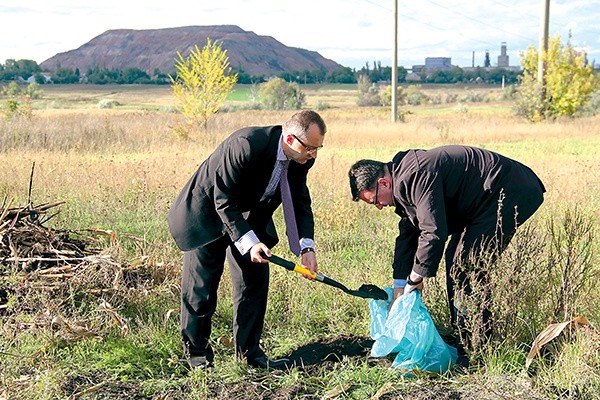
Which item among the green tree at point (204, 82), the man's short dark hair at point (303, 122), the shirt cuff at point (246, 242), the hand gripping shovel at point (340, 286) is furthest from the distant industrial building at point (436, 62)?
the shirt cuff at point (246, 242)

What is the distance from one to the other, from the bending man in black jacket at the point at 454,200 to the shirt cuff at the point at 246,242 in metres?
0.70

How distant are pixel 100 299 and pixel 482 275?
283 cm

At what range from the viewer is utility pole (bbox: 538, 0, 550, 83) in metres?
29.2

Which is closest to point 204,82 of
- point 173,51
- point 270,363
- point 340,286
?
point 270,363

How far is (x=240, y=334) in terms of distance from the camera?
4.64 m

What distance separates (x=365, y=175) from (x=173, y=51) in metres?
173

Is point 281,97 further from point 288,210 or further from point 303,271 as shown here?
point 303,271

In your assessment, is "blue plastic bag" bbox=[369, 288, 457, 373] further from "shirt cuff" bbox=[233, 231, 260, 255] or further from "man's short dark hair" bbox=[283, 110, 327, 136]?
"man's short dark hair" bbox=[283, 110, 327, 136]

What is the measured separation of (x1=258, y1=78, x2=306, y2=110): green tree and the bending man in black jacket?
44.8 metres

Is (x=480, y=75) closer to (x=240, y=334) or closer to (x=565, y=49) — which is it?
(x=565, y=49)

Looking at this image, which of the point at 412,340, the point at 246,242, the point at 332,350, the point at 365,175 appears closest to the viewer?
the point at 246,242

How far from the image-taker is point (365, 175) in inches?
166

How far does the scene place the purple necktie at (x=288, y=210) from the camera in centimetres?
434

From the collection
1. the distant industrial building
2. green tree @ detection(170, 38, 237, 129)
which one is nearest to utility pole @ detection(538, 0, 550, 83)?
green tree @ detection(170, 38, 237, 129)
